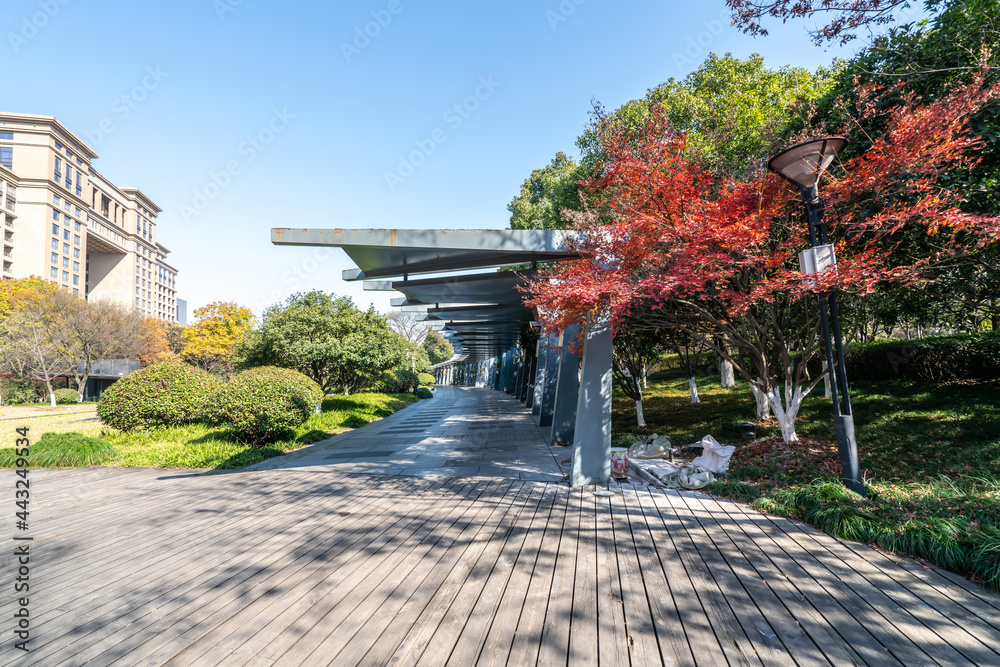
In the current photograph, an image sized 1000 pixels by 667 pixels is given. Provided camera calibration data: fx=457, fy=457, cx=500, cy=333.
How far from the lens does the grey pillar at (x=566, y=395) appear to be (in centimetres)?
958

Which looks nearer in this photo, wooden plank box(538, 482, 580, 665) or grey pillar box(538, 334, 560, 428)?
wooden plank box(538, 482, 580, 665)

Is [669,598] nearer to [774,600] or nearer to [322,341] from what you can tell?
[774,600]

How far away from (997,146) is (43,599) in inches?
372

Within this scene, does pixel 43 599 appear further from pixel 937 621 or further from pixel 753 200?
pixel 753 200

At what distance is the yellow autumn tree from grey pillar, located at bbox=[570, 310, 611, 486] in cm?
3704

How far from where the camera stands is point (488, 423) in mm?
13797

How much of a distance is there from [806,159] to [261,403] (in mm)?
9816

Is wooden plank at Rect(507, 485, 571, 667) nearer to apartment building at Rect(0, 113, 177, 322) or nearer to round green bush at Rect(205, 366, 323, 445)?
round green bush at Rect(205, 366, 323, 445)

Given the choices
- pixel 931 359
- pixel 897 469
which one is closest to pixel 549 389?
Answer: pixel 897 469

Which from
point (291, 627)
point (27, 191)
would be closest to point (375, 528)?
point (291, 627)

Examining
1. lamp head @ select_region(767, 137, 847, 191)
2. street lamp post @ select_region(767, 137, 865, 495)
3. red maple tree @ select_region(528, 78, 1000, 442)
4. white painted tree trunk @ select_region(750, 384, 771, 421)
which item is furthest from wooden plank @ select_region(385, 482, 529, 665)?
white painted tree trunk @ select_region(750, 384, 771, 421)

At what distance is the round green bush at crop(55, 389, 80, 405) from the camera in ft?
92.4

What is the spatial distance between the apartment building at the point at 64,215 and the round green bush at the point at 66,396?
81.3 ft

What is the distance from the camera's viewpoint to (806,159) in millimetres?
4402
